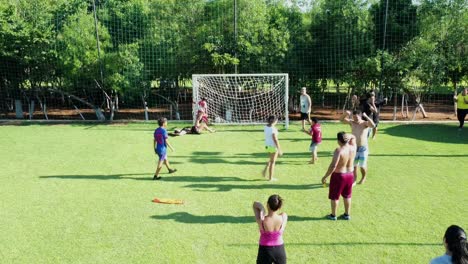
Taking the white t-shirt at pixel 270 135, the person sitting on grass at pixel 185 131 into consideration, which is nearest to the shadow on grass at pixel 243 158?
the white t-shirt at pixel 270 135

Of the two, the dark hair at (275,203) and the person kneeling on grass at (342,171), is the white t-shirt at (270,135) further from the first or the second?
the dark hair at (275,203)

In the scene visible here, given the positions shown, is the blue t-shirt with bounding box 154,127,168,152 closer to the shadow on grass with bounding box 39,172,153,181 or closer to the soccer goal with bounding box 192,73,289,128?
the shadow on grass with bounding box 39,172,153,181

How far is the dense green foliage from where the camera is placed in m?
16.8

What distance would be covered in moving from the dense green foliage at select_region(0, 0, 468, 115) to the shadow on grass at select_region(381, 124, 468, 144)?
2610mm

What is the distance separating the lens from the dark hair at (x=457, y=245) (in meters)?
3.23

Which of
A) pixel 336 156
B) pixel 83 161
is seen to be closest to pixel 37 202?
pixel 83 161

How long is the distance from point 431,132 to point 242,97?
295 inches

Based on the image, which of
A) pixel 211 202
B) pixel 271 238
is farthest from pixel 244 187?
pixel 271 238

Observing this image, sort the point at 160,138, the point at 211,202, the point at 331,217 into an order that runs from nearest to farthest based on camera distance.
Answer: the point at 331,217
the point at 211,202
the point at 160,138

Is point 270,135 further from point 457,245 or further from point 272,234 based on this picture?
point 457,245

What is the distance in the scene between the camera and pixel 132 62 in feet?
56.7

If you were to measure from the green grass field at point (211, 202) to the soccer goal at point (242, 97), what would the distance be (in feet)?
13.5

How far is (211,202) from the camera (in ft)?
25.1

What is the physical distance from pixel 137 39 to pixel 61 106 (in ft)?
24.5
